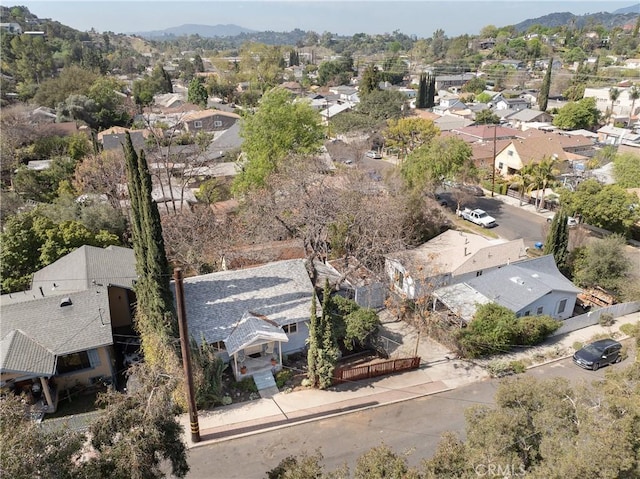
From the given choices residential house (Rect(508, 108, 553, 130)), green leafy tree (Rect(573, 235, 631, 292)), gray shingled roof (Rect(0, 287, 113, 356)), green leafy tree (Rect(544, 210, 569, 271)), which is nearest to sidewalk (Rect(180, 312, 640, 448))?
gray shingled roof (Rect(0, 287, 113, 356))

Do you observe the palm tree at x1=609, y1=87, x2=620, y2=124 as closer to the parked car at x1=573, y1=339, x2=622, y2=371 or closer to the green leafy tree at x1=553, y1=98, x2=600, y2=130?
the green leafy tree at x1=553, y1=98, x2=600, y2=130

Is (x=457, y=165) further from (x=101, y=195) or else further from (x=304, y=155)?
(x=101, y=195)

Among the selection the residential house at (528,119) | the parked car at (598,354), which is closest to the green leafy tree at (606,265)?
the parked car at (598,354)

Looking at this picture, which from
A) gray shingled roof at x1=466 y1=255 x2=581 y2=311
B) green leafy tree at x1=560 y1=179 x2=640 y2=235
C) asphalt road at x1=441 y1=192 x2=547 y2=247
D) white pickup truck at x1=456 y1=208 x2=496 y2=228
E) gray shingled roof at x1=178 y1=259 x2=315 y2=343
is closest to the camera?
gray shingled roof at x1=178 y1=259 x2=315 y2=343

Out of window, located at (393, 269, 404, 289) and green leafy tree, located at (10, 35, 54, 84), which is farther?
green leafy tree, located at (10, 35, 54, 84)

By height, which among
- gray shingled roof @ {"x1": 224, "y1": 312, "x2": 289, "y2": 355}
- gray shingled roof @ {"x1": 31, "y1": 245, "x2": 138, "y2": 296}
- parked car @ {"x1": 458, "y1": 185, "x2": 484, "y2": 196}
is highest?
gray shingled roof @ {"x1": 31, "y1": 245, "x2": 138, "y2": 296}

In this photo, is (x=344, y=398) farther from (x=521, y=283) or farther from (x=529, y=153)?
(x=529, y=153)
